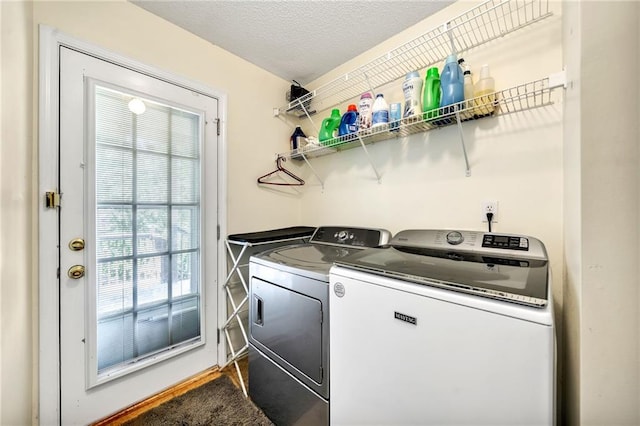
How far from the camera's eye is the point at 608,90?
1.88ft

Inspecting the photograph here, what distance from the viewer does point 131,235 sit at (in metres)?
1.54

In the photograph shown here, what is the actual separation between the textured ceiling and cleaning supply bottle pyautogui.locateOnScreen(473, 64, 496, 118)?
60 cm

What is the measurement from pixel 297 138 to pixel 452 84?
53.4 inches

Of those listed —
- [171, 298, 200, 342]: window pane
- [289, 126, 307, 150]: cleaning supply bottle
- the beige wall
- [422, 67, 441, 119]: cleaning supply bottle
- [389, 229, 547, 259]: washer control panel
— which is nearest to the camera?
the beige wall

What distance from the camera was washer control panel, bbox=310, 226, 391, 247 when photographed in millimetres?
1658

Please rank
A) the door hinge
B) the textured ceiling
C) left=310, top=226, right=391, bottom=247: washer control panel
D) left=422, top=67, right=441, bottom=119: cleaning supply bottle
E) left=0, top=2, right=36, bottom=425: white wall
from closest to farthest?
left=0, top=2, right=36, bottom=425: white wall, the door hinge, left=422, top=67, right=441, bottom=119: cleaning supply bottle, the textured ceiling, left=310, top=226, right=391, bottom=247: washer control panel

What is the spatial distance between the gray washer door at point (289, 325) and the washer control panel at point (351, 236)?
0.61 m

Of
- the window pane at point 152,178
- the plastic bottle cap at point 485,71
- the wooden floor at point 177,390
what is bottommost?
the wooden floor at point 177,390

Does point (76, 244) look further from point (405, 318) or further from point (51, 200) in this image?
point (405, 318)

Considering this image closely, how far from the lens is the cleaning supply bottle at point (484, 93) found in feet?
4.08

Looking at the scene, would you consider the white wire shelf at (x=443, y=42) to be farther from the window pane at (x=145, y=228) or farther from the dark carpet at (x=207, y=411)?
the dark carpet at (x=207, y=411)

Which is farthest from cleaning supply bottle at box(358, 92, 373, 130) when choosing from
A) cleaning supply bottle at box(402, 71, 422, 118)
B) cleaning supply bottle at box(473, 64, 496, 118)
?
cleaning supply bottle at box(473, 64, 496, 118)

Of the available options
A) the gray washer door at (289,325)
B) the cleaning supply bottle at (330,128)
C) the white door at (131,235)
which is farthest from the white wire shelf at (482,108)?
the white door at (131,235)

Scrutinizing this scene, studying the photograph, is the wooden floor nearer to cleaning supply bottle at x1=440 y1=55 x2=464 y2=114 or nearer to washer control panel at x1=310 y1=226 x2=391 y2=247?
washer control panel at x1=310 y1=226 x2=391 y2=247
